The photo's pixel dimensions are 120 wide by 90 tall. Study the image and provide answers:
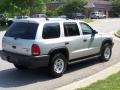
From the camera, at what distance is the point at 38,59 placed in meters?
9.26

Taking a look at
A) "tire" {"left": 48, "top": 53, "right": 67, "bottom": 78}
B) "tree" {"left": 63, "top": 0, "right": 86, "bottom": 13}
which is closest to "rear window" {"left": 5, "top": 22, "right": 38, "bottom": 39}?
"tire" {"left": 48, "top": 53, "right": 67, "bottom": 78}

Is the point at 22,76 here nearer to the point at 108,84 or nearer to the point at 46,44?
the point at 46,44

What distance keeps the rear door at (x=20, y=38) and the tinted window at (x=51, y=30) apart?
0.31 meters

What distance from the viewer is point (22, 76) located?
33.2 feet

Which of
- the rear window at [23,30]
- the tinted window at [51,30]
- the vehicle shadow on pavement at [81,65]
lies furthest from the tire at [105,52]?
the rear window at [23,30]

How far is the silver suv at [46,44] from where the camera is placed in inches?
368

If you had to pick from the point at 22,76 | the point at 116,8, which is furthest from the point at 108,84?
the point at 116,8

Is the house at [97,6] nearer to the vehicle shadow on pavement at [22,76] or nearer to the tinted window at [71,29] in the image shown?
the tinted window at [71,29]

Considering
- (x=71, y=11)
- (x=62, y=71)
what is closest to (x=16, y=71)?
(x=62, y=71)

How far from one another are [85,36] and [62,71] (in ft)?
5.44

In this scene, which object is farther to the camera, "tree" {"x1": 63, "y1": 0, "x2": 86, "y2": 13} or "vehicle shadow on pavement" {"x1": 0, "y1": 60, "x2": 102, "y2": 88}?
"tree" {"x1": 63, "y1": 0, "x2": 86, "y2": 13}

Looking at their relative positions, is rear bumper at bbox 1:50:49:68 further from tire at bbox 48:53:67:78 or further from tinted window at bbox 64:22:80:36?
tinted window at bbox 64:22:80:36

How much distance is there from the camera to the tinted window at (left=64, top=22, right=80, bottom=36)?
1045 centimetres

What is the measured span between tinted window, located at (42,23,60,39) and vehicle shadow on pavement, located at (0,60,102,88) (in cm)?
129
